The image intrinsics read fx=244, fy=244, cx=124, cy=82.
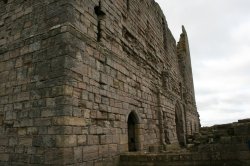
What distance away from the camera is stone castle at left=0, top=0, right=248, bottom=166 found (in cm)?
417

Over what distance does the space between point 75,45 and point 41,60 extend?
28.1 inches

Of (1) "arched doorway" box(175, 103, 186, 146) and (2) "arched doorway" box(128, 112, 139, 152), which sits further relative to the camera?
(1) "arched doorway" box(175, 103, 186, 146)

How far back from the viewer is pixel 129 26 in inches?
280

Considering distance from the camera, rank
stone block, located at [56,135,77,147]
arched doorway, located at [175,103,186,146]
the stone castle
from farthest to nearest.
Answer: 1. arched doorway, located at [175,103,186,146]
2. the stone castle
3. stone block, located at [56,135,77,147]

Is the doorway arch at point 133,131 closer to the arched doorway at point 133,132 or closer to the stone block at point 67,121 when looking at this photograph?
the arched doorway at point 133,132

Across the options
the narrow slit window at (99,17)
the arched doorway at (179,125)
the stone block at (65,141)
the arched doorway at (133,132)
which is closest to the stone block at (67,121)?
the stone block at (65,141)

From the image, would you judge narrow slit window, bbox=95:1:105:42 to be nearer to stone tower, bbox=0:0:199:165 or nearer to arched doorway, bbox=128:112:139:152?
stone tower, bbox=0:0:199:165

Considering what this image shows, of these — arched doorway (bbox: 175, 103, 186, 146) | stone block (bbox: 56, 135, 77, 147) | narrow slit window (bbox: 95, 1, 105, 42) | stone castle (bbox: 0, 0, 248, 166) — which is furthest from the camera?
arched doorway (bbox: 175, 103, 186, 146)

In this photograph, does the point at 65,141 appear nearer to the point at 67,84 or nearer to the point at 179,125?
the point at 67,84

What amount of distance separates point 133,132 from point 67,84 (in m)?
3.01

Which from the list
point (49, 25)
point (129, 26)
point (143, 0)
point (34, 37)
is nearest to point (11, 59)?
point (34, 37)

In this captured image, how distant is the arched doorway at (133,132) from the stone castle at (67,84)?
0.09ft

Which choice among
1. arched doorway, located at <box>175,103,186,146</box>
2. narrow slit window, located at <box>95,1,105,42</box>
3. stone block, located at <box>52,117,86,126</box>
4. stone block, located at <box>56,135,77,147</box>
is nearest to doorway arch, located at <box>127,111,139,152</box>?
narrow slit window, located at <box>95,1,105,42</box>

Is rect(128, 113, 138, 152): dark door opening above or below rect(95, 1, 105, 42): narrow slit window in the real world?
below
